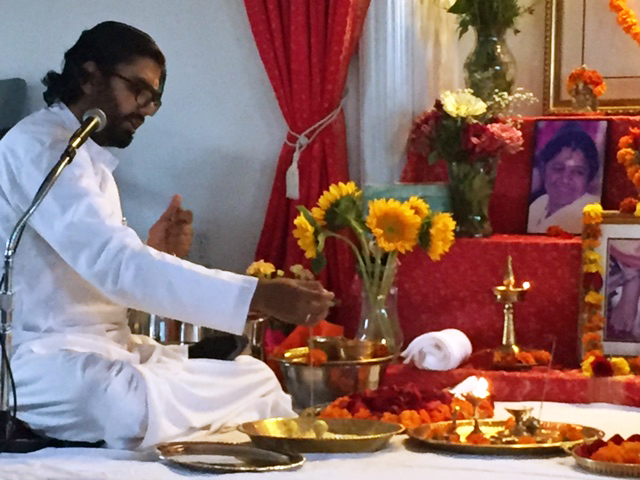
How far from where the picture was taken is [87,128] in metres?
2.32

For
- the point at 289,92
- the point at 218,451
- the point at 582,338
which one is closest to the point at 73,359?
the point at 218,451

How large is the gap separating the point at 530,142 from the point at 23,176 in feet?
5.81

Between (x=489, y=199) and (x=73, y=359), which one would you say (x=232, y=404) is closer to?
(x=73, y=359)

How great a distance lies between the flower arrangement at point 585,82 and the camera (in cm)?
376

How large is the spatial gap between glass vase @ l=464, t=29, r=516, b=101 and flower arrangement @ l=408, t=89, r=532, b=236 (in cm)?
20

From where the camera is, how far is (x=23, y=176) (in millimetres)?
2572

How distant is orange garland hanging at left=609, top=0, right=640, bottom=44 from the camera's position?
12.6 feet

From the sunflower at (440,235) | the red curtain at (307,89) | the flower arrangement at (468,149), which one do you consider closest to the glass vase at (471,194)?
the flower arrangement at (468,149)

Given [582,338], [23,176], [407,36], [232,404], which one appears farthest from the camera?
[407,36]

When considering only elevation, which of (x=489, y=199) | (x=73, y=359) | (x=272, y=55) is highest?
(x=272, y=55)

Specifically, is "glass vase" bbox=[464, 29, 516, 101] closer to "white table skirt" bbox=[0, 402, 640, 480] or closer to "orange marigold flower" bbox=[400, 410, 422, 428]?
"orange marigold flower" bbox=[400, 410, 422, 428]

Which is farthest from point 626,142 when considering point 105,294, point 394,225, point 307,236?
point 105,294

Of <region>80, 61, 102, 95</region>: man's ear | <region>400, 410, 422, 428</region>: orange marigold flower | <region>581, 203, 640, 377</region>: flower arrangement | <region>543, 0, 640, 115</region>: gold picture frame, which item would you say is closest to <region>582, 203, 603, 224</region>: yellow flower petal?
<region>581, 203, 640, 377</region>: flower arrangement

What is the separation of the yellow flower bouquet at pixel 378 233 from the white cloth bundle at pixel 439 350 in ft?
0.27
